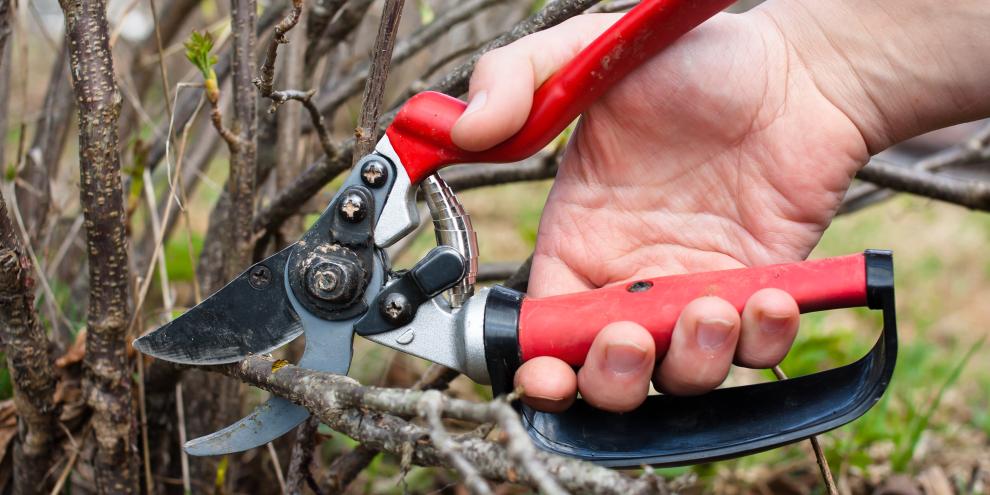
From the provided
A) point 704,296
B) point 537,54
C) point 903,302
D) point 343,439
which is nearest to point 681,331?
point 704,296

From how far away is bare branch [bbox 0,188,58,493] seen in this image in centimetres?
135

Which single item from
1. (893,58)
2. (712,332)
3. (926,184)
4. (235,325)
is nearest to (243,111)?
(235,325)

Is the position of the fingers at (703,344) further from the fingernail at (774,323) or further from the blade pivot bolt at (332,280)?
the blade pivot bolt at (332,280)

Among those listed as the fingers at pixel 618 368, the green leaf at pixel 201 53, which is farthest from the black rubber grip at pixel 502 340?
the green leaf at pixel 201 53

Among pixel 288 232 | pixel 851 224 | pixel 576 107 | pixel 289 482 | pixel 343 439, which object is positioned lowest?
pixel 851 224

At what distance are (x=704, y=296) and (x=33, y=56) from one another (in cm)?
769

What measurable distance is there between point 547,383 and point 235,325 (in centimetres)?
47

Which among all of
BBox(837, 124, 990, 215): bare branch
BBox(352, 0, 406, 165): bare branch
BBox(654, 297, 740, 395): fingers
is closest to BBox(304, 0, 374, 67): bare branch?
BBox(352, 0, 406, 165): bare branch

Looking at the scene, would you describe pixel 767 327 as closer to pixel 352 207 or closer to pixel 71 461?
pixel 352 207

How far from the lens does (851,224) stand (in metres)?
4.72

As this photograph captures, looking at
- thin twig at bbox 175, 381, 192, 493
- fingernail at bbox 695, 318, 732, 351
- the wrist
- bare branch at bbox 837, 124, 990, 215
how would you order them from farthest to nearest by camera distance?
bare branch at bbox 837, 124, 990, 215, thin twig at bbox 175, 381, 192, 493, the wrist, fingernail at bbox 695, 318, 732, 351

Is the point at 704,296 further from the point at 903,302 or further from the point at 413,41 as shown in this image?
the point at 903,302

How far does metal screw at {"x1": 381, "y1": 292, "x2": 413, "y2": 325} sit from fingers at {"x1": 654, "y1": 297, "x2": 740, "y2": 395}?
39 cm

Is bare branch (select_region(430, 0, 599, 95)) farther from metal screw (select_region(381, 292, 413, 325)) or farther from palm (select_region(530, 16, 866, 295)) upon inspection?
metal screw (select_region(381, 292, 413, 325))
